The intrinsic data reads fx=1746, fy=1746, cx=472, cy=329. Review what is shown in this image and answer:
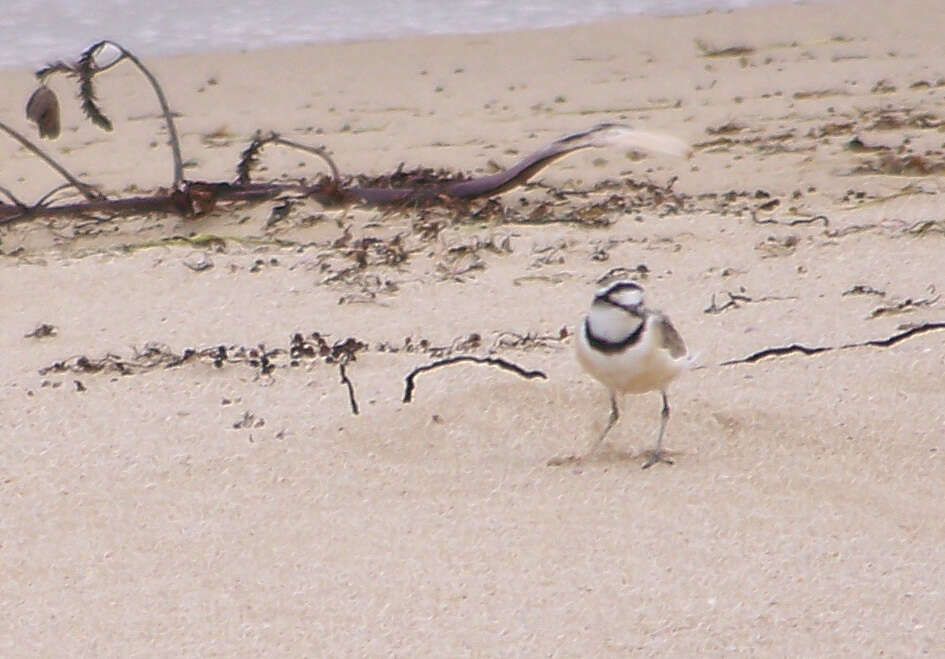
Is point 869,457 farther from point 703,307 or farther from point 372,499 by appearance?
point 703,307

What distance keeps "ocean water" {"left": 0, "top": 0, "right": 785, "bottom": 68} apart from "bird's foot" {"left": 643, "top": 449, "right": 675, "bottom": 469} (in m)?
9.40

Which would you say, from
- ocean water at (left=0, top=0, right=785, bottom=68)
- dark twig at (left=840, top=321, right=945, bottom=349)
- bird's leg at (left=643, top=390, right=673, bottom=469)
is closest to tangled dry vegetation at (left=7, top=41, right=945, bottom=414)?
dark twig at (left=840, top=321, right=945, bottom=349)

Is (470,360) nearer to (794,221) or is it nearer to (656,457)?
(656,457)

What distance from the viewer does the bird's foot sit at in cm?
415

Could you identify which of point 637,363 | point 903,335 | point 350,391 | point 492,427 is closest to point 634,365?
point 637,363

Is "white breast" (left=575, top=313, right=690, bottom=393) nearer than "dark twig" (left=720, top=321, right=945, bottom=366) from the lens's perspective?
Yes

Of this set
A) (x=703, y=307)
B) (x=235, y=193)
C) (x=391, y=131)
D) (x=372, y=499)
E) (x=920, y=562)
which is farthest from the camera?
(x=391, y=131)

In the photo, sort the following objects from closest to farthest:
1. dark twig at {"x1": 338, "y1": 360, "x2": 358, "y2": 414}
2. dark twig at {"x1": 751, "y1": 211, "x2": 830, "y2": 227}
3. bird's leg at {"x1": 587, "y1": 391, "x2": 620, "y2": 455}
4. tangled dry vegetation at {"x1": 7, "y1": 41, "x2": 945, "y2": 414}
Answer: bird's leg at {"x1": 587, "y1": 391, "x2": 620, "y2": 455}
dark twig at {"x1": 338, "y1": 360, "x2": 358, "y2": 414}
tangled dry vegetation at {"x1": 7, "y1": 41, "x2": 945, "y2": 414}
dark twig at {"x1": 751, "y1": 211, "x2": 830, "y2": 227}

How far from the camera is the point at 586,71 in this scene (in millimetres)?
11461

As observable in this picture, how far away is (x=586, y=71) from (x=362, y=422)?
740 centimetres

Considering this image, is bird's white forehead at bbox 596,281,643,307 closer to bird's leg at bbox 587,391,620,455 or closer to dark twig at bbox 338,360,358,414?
bird's leg at bbox 587,391,620,455

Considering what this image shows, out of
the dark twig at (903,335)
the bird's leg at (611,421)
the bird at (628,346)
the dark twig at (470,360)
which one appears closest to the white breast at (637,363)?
the bird at (628,346)

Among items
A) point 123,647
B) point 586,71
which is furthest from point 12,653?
point 586,71

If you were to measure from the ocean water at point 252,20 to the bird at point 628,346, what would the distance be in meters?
9.33
